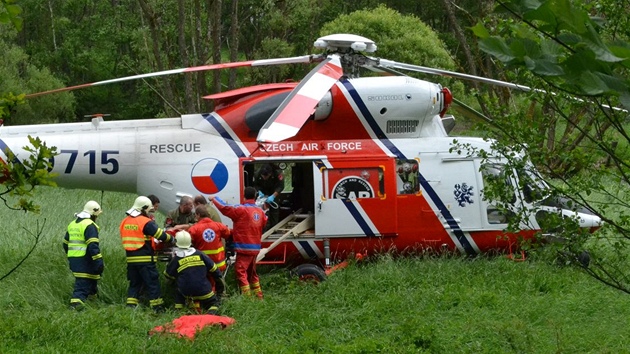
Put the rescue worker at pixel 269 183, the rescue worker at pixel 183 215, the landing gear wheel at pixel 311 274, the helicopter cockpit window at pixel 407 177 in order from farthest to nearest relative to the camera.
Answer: the rescue worker at pixel 269 183, the helicopter cockpit window at pixel 407 177, the landing gear wheel at pixel 311 274, the rescue worker at pixel 183 215

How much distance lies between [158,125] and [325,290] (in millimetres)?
3049

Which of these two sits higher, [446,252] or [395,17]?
[395,17]

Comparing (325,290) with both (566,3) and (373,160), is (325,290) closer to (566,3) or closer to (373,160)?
(373,160)

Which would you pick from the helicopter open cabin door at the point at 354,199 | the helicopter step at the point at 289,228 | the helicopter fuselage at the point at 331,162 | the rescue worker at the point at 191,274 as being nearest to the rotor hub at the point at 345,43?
the helicopter fuselage at the point at 331,162

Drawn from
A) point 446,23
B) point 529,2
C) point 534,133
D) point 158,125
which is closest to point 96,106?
point 446,23

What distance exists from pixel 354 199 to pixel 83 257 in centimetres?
333

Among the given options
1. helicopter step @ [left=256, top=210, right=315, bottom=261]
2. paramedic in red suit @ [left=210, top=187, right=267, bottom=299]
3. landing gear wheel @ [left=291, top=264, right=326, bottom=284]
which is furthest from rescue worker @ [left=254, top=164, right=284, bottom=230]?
landing gear wheel @ [left=291, top=264, right=326, bottom=284]

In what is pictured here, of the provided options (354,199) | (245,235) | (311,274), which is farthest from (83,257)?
(354,199)

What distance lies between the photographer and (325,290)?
408 inches

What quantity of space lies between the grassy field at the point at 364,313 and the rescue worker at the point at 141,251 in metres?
0.27

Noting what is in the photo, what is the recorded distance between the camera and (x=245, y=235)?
10.5 metres

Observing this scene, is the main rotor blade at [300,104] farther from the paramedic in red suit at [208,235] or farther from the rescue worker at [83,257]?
the rescue worker at [83,257]

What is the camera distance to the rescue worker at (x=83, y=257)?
33.0 feet

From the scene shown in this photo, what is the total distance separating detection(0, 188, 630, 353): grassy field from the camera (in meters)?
8.30
